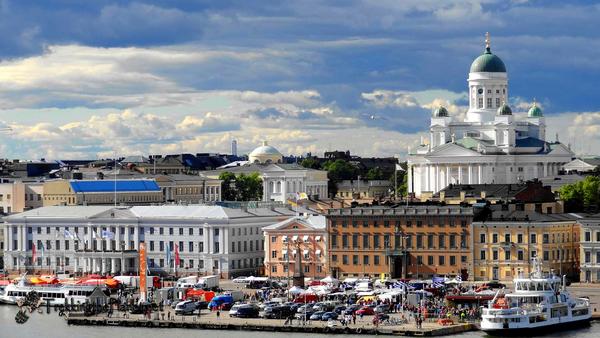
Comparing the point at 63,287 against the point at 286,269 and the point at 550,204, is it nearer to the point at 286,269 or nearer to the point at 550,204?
the point at 286,269

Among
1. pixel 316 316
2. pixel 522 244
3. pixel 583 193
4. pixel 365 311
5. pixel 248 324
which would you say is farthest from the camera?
pixel 583 193

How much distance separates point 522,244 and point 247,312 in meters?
21.2

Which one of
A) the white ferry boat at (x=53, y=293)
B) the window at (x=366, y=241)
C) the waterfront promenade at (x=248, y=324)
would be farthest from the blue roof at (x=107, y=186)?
the waterfront promenade at (x=248, y=324)

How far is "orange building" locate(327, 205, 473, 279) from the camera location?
10281cm

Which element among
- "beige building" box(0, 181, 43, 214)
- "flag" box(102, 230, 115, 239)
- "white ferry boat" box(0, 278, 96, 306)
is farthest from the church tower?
"white ferry boat" box(0, 278, 96, 306)

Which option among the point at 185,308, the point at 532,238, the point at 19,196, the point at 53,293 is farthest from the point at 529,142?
the point at 185,308

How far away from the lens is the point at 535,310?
266 feet

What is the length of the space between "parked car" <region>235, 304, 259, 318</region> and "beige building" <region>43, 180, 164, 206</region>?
6157cm

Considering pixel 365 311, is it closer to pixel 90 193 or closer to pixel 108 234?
pixel 108 234

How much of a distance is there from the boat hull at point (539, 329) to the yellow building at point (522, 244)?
56.7 feet

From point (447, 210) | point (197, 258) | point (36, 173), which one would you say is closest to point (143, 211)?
point (197, 258)

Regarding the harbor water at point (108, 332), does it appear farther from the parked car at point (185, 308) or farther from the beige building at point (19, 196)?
the beige building at point (19, 196)

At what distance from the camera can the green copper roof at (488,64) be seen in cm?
16875

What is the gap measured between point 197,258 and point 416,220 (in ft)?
55.9
